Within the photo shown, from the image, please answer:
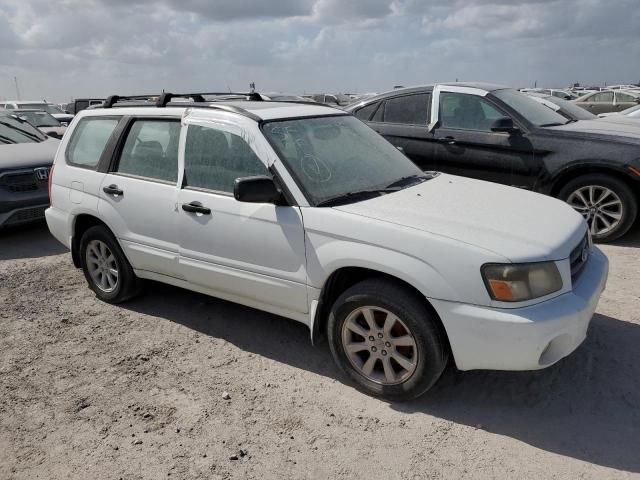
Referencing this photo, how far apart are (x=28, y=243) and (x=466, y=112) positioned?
5.78 metres

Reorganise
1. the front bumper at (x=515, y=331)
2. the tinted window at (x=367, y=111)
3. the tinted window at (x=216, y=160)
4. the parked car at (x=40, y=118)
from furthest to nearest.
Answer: the parked car at (x=40, y=118), the tinted window at (x=367, y=111), the tinted window at (x=216, y=160), the front bumper at (x=515, y=331)

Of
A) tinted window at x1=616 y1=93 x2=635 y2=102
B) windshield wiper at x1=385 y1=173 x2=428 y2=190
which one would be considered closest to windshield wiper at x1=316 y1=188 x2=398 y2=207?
windshield wiper at x1=385 y1=173 x2=428 y2=190

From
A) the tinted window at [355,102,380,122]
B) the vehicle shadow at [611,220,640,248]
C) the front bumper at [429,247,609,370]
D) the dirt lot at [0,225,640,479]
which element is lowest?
the dirt lot at [0,225,640,479]

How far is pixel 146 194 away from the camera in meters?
4.23

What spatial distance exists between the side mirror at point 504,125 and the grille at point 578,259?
306 centimetres

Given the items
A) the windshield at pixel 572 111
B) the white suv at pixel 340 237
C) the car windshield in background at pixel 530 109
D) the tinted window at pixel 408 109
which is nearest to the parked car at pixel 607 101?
the windshield at pixel 572 111

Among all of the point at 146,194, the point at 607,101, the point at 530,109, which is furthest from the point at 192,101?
the point at 607,101

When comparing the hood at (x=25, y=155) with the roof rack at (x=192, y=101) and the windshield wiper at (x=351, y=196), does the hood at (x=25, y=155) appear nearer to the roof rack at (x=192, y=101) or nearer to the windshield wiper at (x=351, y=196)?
the roof rack at (x=192, y=101)

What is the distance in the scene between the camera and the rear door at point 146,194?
4.13m

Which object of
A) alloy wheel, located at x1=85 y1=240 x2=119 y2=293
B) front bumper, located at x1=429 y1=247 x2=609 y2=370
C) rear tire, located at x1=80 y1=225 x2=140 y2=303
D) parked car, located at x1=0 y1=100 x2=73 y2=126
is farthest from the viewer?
parked car, located at x1=0 y1=100 x2=73 y2=126

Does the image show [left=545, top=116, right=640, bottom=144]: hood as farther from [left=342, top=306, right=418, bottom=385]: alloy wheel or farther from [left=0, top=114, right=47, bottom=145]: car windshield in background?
[left=0, top=114, right=47, bottom=145]: car windshield in background

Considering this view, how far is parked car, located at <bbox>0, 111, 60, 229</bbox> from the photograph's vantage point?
707 centimetres

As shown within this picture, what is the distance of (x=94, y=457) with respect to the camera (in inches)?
116

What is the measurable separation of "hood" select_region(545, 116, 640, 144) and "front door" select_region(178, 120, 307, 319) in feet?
13.6
